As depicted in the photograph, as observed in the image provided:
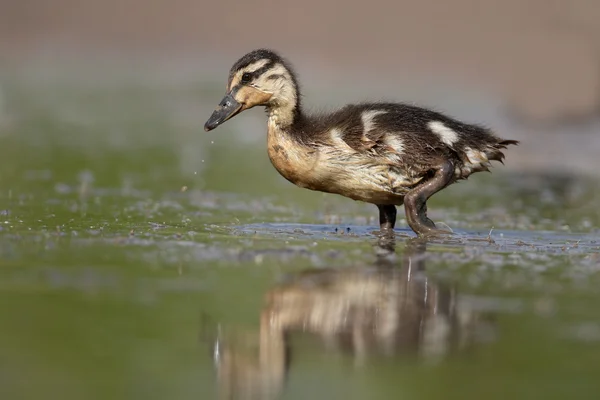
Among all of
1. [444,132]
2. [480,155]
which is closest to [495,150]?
[480,155]

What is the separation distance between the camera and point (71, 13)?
877 inches

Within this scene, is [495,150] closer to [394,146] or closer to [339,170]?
[394,146]

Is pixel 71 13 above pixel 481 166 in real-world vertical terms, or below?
above

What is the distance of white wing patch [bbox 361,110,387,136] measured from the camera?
7.50 m

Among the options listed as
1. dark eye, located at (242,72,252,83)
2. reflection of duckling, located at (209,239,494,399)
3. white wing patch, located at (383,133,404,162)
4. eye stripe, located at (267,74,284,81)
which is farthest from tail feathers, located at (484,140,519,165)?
reflection of duckling, located at (209,239,494,399)

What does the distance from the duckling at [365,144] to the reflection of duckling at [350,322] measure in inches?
63.2

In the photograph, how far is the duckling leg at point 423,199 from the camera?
24.3ft

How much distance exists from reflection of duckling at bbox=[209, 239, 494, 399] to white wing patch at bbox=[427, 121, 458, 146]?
176 centimetres

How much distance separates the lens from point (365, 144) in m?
7.45

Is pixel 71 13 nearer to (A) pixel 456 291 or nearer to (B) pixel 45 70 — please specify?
(B) pixel 45 70

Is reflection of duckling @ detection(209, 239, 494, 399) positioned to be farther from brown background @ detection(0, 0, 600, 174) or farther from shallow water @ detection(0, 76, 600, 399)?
brown background @ detection(0, 0, 600, 174)

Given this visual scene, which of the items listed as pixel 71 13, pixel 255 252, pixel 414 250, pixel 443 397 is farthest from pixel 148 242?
pixel 71 13

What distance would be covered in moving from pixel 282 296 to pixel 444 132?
2679 millimetres

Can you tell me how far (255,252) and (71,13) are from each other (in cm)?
1690
